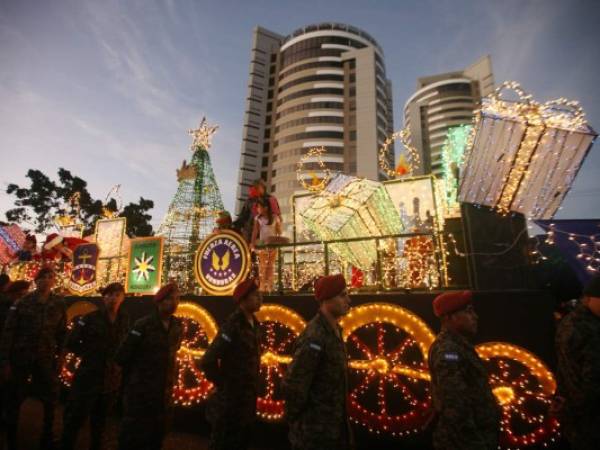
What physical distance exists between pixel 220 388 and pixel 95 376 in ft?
8.06

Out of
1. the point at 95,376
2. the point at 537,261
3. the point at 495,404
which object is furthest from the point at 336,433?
the point at 537,261

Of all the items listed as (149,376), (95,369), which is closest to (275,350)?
(149,376)

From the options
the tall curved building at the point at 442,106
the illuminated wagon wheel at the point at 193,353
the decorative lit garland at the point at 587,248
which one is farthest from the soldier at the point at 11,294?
the tall curved building at the point at 442,106

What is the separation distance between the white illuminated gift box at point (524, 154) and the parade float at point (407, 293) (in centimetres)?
2

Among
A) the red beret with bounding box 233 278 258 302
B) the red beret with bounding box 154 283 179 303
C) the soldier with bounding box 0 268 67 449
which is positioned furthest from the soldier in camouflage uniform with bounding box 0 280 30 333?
the red beret with bounding box 233 278 258 302

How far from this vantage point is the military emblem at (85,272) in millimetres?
8898

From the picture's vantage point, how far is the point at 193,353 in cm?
702

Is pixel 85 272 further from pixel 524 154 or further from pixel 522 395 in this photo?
pixel 524 154

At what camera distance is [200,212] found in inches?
1053

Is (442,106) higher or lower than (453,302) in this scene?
higher

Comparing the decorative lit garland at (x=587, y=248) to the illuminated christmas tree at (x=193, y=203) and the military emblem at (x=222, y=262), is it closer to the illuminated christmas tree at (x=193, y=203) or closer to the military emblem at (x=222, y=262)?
the military emblem at (x=222, y=262)

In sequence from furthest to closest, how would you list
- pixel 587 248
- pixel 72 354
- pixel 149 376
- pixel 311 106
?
pixel 311 106, pixel 72 354, pixel 587 248, pixel 149 376

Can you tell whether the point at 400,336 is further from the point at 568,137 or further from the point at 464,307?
the point at 568,137

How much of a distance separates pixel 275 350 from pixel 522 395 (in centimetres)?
410
